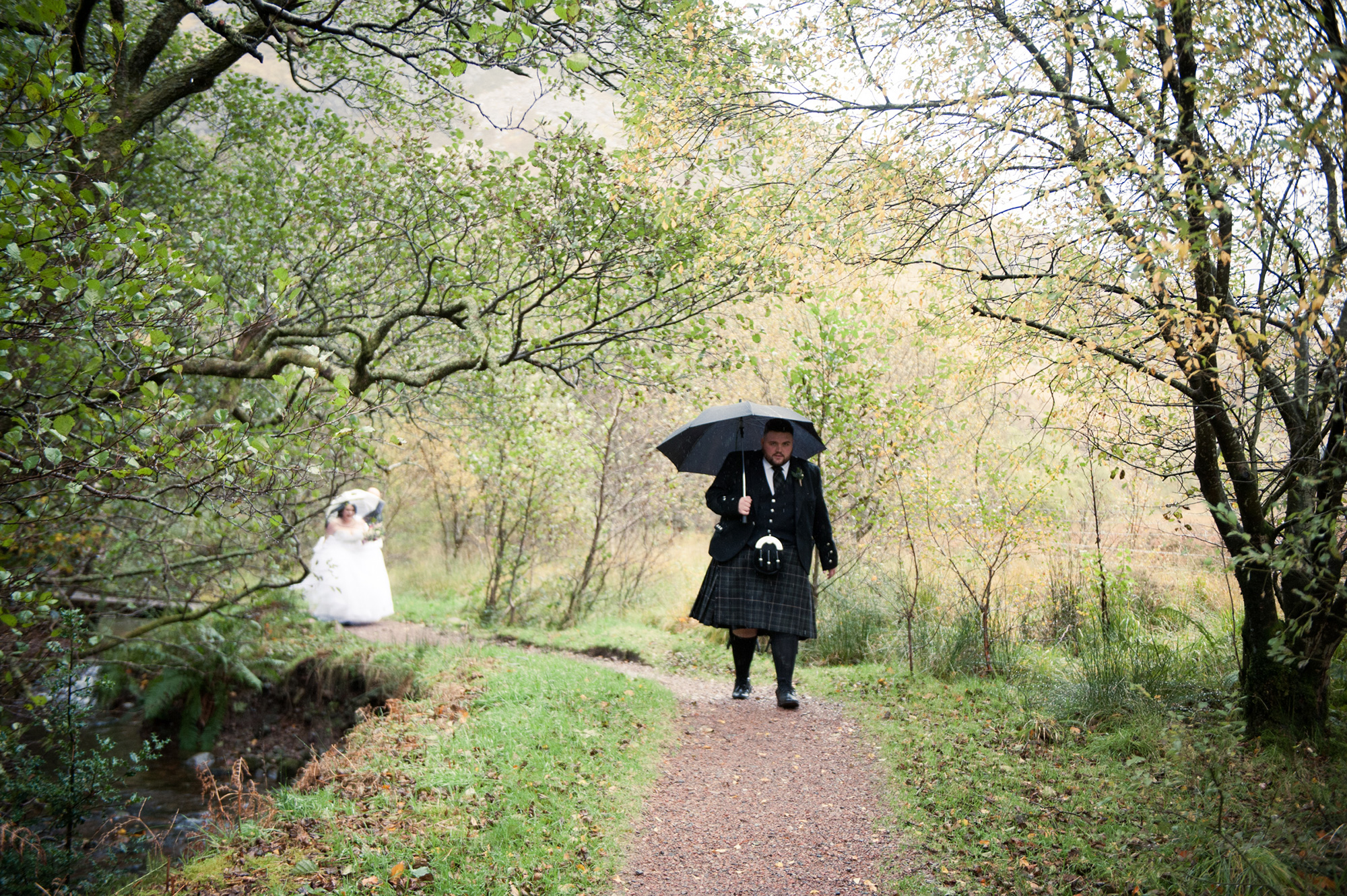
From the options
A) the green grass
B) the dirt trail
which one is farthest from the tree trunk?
the dirt trail

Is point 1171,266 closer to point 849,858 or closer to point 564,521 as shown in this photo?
point 849,858

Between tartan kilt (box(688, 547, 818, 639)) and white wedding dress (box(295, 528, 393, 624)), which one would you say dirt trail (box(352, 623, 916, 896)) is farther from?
white wedding dress (box(295, 528, 393, 624))

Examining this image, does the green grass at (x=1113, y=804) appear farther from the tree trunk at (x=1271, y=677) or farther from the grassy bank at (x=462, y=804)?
the grassy bank at (x=462, y=804)

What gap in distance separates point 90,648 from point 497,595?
5.73m

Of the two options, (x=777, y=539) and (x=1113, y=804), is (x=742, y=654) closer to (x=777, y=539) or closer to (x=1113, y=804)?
(x=777, y=539)

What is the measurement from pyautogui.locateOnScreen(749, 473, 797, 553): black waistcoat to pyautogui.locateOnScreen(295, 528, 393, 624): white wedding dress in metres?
6.27

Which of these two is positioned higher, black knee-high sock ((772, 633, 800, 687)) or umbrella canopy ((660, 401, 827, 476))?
umbrella canopy ((660, 401, 827, 476))

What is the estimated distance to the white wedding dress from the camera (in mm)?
11016

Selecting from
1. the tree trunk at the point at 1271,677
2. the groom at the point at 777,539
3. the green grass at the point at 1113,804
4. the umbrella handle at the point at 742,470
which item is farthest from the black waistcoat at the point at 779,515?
the tree trunk at the point at 1271,677

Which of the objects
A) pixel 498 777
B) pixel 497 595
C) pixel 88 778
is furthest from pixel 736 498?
pixel 497 595

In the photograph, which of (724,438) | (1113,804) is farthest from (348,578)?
(1113,804)

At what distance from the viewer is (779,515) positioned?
6.48 m

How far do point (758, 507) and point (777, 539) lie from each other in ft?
1.09

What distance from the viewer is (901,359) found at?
15273 mm
